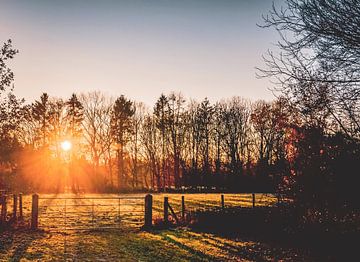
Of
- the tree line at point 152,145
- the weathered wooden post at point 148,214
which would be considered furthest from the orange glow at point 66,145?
the weathered wooden post at point 148,214

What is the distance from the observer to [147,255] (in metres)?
10.9

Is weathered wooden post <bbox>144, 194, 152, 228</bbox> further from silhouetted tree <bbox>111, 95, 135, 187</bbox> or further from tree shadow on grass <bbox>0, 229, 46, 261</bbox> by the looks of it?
silhouetted tree <bbox>111, 95, 135, 187</bbox>

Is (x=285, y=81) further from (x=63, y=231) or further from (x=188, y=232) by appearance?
(x=63, y=231)

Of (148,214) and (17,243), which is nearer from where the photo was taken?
(17,243)

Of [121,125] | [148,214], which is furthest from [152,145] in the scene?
[148,214]

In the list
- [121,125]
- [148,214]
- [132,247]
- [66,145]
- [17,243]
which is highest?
[121,125]

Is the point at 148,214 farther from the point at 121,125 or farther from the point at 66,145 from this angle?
the point at 66,145

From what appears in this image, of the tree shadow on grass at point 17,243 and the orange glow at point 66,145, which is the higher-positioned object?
the orange glow at point 66,145

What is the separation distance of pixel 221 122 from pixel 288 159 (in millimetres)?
42558

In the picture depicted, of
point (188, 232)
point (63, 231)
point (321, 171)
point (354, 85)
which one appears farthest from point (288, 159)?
point (63, 231)

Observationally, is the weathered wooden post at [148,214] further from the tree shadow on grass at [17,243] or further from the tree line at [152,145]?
the tree line at [152,145]

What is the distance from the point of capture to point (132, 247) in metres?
12.3

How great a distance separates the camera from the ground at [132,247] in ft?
35.0

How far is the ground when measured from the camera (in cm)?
1067
